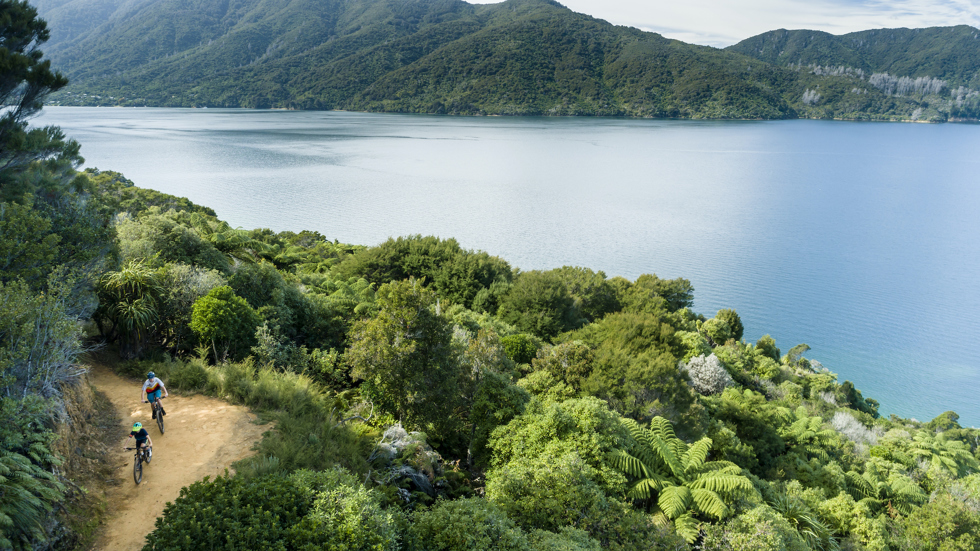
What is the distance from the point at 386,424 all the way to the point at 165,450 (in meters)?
4.68

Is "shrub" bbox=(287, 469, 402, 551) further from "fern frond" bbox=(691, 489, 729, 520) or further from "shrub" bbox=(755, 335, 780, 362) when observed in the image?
"shrub" bbox=(755, 335, 780, 362)

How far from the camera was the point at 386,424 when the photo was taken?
1273 cm

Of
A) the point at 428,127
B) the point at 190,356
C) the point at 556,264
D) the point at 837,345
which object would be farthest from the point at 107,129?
the point at 837,345

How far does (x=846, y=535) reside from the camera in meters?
12.5

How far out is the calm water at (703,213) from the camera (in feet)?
123

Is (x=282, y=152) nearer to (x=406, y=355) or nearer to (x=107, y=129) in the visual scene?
(x=107, y=129)

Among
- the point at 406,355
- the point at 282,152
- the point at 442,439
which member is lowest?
the point at 442,439

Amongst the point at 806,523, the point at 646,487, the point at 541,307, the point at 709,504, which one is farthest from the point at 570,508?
the point at 541,307

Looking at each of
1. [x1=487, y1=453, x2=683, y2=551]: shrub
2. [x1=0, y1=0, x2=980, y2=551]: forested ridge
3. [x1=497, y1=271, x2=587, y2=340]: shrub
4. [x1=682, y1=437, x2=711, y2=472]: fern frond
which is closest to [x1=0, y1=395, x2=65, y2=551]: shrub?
[x1=0, y1=0, x2=980, y2=551]: forested ridge

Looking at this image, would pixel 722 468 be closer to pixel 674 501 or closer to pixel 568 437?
pixel 674 501

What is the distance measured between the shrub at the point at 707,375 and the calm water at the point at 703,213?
52.1 feet

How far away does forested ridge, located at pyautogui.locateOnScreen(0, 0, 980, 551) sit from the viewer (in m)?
7.26

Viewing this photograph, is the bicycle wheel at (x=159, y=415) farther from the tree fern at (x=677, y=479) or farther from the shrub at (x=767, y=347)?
→ the shrub at (x=767, y=347)

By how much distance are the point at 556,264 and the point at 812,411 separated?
77.8 ft
